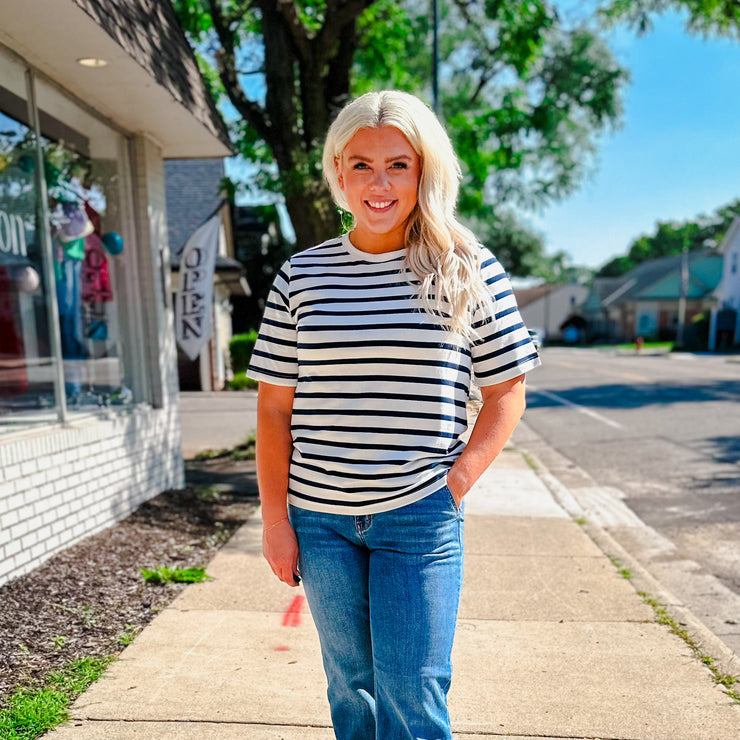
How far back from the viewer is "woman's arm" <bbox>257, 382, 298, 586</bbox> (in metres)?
1.88

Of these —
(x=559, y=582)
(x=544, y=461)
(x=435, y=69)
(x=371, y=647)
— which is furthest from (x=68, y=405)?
(x=435, y=69)

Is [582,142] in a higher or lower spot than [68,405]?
higher

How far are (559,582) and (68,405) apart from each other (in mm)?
3520

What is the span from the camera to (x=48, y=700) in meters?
2.76

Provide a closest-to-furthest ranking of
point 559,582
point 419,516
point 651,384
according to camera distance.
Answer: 1. point 419,516
2. point 559,582
3. point 651,384

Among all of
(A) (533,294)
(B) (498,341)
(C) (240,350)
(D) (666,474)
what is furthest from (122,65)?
(A) (533,294)

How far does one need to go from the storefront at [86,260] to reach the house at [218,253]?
9.45 m

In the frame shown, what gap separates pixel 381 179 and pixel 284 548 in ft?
3.18

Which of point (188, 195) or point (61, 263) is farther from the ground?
point (188, 195)

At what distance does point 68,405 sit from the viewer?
5148 mm

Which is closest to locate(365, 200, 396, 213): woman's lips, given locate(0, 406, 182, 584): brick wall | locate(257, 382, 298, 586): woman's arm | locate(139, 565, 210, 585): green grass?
locate(257, 382, 298, 586): woman's arm

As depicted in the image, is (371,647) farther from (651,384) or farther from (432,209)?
(651,384)

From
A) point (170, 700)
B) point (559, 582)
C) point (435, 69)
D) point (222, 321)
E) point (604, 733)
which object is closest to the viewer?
point (604, 733)

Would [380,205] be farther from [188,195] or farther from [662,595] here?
[188,195]
